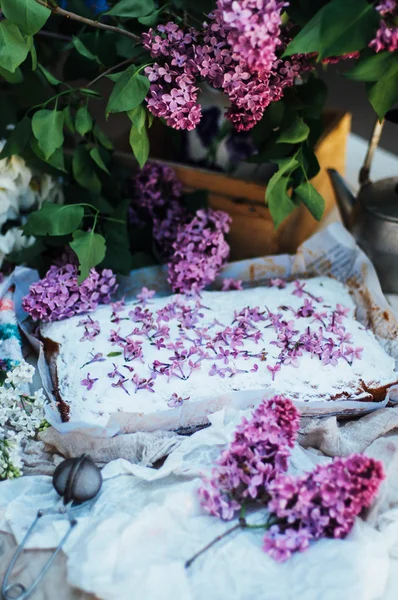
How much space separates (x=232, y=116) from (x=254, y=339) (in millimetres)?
283

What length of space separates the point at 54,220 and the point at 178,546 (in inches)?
17.7

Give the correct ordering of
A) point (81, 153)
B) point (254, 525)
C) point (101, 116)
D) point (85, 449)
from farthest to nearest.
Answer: point (101, 116) < point (81, 153) < point (85, 449) < point (254, 525)

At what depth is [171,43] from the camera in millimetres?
728

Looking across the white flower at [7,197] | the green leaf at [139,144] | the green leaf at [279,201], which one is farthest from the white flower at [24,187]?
the green leaf at [279,201]

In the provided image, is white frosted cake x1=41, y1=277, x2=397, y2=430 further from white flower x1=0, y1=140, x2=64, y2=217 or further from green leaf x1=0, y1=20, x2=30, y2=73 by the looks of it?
green leaf x1=0, y1=20, x2=30, y2=73

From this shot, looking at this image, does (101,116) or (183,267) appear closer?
(183,267)

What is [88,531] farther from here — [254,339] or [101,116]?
[101,116]

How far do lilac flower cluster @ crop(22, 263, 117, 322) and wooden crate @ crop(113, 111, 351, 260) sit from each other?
0.98ft

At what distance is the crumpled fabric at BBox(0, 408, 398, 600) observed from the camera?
1.95ft

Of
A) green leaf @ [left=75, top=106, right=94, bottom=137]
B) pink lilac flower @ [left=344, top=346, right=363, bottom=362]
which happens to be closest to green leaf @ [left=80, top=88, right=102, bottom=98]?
green leaf @ [left=75, top=106, right=94, bottom=137]

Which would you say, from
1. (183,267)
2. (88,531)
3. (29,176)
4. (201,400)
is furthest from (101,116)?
(88,531)

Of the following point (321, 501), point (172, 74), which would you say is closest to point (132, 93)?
point (172, 74)

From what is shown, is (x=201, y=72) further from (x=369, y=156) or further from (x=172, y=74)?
(x=369, y=156)

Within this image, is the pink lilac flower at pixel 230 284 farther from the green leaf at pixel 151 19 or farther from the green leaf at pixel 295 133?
the green leaf at pixel 151 19
